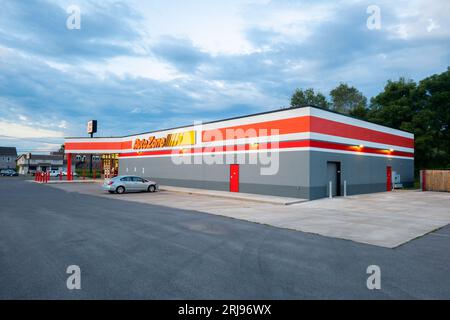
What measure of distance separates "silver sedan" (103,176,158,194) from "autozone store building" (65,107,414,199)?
5.40 m

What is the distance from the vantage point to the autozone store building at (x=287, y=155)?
20234 mm

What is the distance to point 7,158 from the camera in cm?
10400

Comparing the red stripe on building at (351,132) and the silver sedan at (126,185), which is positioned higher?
the red stripe on building at (351,132)

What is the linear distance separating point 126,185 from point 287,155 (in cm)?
1365

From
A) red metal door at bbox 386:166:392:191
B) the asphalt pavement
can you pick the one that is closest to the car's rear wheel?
the asphalt pavement

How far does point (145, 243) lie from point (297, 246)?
4.10 m

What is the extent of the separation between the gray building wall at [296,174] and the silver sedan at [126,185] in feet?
17.7

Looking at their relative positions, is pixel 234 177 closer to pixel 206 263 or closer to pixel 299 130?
pixel 299 130

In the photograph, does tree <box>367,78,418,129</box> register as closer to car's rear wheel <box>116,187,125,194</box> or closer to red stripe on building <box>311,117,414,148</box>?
red stripe on building <box>311,117,414,148</box>

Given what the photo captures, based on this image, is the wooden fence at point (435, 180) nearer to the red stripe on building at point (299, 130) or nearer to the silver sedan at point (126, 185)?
the red stripe on building at point (299, 130)

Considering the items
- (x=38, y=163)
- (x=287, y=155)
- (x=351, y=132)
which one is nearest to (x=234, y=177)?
(x=287, y=155)

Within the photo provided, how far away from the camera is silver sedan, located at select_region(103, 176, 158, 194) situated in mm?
23419

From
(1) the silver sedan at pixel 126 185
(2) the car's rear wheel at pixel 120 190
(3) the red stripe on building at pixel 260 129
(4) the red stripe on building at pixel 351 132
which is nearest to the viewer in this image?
(3) the red stripe on building at pixel 260 129

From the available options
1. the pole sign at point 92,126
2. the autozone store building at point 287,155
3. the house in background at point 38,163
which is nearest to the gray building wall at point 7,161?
the house in background at point 38,163
